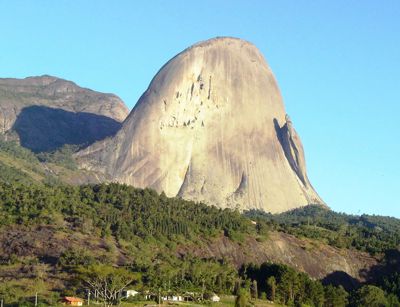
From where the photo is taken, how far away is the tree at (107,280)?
85812 millimetres

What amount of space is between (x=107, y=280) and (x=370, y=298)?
44.0 m

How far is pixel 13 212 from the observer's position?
388 ft

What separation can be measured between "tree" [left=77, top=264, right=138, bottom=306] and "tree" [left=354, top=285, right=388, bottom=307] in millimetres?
39969

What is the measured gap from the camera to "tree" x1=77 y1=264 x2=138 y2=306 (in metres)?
85.8

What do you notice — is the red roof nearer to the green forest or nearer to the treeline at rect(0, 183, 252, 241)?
the green forest

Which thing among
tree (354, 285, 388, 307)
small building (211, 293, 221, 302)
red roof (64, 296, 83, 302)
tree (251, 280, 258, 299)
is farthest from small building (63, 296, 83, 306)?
tree (354, 285, 388, 307)

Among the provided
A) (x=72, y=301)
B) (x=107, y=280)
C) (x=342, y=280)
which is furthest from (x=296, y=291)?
(x=72, y=301)

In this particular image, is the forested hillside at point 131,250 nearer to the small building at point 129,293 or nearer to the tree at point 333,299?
the tree at point 333,299

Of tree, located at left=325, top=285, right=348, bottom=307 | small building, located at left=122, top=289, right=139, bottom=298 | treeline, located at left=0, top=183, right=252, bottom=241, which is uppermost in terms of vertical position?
treeline, located at left=0, top=183, right=252, bottom=241

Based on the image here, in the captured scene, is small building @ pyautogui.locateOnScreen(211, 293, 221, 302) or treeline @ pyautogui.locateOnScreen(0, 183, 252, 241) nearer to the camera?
small building @ pyautogui.locateOnScreen(211, 293, 221, 302)

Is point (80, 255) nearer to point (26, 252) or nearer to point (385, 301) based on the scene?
point (26, 252)

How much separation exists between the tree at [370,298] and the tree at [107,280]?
1574 inches

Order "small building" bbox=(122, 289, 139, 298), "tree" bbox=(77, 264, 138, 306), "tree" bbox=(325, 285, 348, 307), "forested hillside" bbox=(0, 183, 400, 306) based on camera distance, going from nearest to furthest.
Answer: "tree" bbox=(77, 264, 138, 306)
"small building" bbox=(122, 289, 139, 298)
"forested hillside" bbox=(0, 183, 400, 306)
"tree" bbox=(325, 285, 348, 307)

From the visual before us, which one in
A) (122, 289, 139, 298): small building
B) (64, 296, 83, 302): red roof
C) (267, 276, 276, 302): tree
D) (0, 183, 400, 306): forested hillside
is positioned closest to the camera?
(64, 296, 83, 302): red roof
